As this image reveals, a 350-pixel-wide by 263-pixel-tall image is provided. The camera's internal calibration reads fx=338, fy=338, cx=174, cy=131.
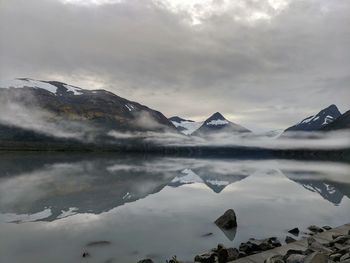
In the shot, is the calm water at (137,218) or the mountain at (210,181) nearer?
the calm water at (137,218)

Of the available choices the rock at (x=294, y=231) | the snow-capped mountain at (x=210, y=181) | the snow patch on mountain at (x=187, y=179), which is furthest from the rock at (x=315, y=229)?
the snow patch on mountain at (x=187, y=179)

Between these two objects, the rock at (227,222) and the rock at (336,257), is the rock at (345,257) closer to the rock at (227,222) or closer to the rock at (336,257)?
the rock at (336,257)

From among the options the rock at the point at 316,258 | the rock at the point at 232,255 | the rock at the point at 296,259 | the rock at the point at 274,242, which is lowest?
the rock at the point at 274,242

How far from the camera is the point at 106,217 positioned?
26.4 m

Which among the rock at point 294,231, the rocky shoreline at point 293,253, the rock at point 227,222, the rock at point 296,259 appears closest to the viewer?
the rocky shoreline at point 293,253

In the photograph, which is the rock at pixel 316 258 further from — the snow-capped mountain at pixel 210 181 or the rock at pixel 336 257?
the snow-capped mountain at pixel 210 181

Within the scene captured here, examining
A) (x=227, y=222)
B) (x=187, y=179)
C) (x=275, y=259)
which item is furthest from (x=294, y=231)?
(x=187, y=179)

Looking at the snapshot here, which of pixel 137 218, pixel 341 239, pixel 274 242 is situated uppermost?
pixel 341 239

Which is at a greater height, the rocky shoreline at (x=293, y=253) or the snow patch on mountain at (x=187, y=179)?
the rocky shoreline at (x=293, y=253)

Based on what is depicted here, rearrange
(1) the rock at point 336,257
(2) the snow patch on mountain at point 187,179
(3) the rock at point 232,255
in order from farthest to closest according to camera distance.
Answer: (2) the snow patch on mountain at point 187,179, (3) the rock at point 232,255, (1) the rock at point 336,257

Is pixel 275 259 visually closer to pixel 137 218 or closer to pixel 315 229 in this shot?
pixel 315 229

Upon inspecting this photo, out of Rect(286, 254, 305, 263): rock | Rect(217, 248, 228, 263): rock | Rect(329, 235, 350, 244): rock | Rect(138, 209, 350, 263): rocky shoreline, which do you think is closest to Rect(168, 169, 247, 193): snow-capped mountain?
Rect(138, 209, 350, 263): rocky shoreline

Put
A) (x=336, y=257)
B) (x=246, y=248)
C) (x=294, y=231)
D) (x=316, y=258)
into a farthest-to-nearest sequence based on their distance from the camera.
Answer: (x=294, y=231) → (x=246, y=248) → (x=336, y=257) → (x=316, y=258)

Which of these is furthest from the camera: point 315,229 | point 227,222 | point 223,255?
point 315,229
